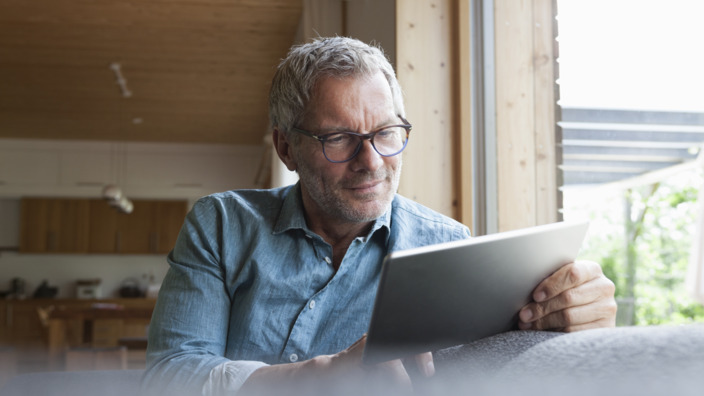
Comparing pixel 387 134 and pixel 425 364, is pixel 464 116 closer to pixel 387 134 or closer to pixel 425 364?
pixel 387 134

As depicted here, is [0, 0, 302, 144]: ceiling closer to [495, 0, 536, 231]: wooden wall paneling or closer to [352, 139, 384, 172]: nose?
[495, 0, 536, 231]: wooden wall paneling

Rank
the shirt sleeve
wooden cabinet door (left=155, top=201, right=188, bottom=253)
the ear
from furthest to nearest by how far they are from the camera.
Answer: wooden cabinet door (left=155, top=201, right=188, bottom=253)
the ear
the shirt sleeve

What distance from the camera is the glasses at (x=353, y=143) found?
1319 millimetres

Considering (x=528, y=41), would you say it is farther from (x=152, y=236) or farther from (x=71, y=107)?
(x=152, y=236)

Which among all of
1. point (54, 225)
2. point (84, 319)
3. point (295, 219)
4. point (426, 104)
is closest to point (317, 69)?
point (295, 219)

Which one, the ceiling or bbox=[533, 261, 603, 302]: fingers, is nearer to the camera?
bbox=[533, 261, 603, 302]: fingers

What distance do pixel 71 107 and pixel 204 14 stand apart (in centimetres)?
324

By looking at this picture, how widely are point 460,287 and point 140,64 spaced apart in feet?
18.2

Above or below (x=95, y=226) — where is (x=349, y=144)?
above

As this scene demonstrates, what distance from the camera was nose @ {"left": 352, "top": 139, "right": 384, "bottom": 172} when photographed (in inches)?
51.2

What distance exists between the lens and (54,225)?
8.80m

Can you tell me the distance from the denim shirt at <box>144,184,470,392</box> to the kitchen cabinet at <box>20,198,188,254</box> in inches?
309

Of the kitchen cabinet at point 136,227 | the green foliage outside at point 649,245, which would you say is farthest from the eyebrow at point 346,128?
the kitchen cabinet at point 136,227

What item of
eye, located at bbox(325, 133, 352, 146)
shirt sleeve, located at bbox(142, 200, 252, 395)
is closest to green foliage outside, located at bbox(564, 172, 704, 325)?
eye, located at bbox(325, 133, 352, 146)
